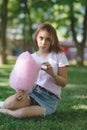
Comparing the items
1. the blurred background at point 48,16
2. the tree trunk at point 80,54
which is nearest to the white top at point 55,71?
the blurred background at point 48,16

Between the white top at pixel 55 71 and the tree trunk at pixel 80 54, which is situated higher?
the white top at pixel 55 71

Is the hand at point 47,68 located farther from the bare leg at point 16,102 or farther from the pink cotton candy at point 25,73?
the bare leg at point 16,102

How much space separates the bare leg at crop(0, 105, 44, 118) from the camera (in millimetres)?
5145

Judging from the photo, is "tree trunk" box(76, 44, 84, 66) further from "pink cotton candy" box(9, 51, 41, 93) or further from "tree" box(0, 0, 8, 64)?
"pink cotton candy" box(9, 51, 41, 93)

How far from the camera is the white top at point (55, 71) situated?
534 centimetres

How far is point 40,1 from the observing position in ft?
76.4


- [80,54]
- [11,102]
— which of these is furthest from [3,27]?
[11,102]

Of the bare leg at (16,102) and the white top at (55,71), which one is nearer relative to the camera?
the bare leg at (16,102)

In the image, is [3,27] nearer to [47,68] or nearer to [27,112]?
[27,112]

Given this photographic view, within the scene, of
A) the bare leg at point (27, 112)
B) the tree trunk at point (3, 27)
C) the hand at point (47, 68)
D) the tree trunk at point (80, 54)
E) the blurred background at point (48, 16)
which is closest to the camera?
the hand at point (47, 68)

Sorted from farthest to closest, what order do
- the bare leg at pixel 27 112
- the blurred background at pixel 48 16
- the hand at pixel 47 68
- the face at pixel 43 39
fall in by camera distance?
1. the blurred background at pixel 48 16
2. the face at pixel 43 39
3. the bare leg at pixel 27 112
4. the hand at pixel 47 68

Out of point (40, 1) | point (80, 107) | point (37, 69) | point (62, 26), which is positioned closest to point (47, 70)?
point (37, 69)

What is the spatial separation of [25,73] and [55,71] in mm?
526

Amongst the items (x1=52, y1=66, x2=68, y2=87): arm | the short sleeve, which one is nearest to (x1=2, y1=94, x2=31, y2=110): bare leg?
(x1=52, y1=66, x2=68, y2=87): arm
